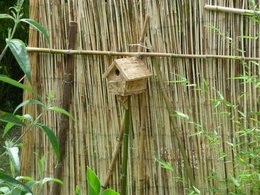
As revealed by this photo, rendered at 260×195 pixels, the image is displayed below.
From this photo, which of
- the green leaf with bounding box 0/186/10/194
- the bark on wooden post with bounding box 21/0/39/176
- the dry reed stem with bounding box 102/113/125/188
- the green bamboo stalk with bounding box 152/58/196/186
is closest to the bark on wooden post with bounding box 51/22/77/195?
the bark on wooden post with bounding box 21/0/39/176

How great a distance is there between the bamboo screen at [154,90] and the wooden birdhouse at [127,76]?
0.11 meters

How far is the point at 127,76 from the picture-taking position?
280 cm

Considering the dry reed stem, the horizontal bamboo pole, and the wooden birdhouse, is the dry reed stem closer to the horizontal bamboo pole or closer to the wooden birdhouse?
the wooden birdhouse

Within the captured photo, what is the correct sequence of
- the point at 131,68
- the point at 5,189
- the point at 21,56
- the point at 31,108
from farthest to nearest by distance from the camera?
the point at 31,108 → the point at 131,68 → the point at 5,189 → the point at 21,56

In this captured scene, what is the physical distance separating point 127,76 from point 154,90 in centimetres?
31

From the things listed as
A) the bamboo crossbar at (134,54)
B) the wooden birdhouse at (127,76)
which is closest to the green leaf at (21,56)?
the wooden birdhouse at (127,76)

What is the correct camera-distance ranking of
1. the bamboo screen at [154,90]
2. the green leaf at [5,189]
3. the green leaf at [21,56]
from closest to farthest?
the green leaf at [21,56] < the green leaf at [5,189] < the bamboo screen at [154,90]

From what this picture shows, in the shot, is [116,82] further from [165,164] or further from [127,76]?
[165,164]

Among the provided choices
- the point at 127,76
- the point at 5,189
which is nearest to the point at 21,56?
the point at 5,189

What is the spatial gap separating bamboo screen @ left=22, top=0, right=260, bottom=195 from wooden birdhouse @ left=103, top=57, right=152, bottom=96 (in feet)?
0.37

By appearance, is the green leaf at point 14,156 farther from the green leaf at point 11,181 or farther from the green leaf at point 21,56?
the green leaf at point 21,56

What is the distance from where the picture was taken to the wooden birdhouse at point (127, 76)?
2.84 m

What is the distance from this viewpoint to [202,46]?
9.73ft

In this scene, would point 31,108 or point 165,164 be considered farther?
point 31,108
